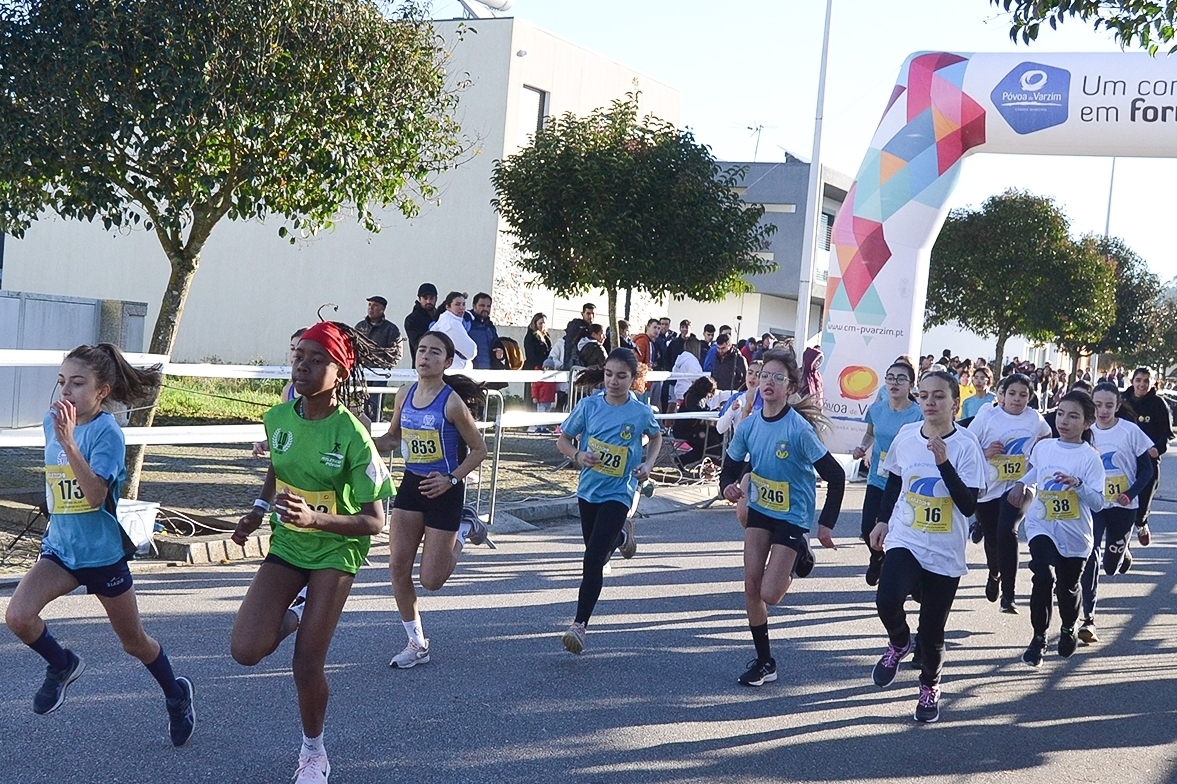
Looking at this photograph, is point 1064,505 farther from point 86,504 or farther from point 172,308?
point 172,308

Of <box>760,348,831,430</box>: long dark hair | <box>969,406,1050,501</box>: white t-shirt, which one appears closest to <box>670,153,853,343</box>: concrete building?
<box>969,406,1050,501</box>: white t-shirt

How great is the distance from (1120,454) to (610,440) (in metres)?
4.10

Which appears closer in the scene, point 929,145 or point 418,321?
point 418,321

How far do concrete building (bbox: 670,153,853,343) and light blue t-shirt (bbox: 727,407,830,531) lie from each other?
1305 inches

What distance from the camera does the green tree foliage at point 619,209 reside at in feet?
63.7

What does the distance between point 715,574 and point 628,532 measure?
2.77ft

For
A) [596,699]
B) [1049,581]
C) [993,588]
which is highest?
[1049,581]

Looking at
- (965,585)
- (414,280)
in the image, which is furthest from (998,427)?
(414,280)

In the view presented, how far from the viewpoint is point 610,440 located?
7.63m

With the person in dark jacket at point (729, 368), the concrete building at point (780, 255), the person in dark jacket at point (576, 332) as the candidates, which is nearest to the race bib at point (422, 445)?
the person in dark jacket at point (576, 332)

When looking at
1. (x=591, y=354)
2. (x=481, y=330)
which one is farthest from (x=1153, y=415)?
(x=481, y=330)

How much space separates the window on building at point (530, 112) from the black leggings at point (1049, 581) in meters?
18.8

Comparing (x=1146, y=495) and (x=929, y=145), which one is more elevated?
(x=929, y=145)

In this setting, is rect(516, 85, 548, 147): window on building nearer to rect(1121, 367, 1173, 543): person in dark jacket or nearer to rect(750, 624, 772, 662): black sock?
rect(1121, 367, 1173, 543): person in dark jacket
